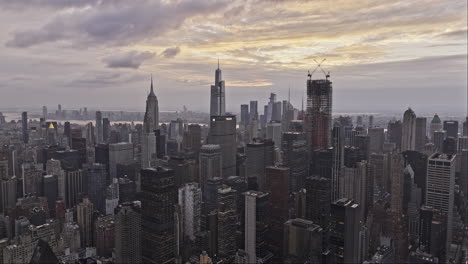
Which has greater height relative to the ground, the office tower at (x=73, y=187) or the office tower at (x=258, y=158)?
the office tower at (x=258, y=158)

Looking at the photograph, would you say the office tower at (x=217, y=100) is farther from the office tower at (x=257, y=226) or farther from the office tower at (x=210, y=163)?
the office tower at (x=257, y=226)

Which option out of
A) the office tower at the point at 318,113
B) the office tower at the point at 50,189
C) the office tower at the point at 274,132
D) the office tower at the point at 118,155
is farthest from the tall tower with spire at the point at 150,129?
the office tower at the point at 318,113

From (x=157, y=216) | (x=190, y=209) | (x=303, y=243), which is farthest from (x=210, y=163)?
(x=303, y=243)

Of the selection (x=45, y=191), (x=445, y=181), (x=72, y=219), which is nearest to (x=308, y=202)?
(x=445, y=181)

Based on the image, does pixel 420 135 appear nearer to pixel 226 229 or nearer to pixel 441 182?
pixel 441 182

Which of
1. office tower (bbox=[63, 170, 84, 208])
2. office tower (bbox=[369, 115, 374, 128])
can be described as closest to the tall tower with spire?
office tower (bbox=[63, 170, 84, 208])

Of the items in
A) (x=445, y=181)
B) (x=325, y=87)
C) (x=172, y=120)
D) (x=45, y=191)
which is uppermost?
(x=325, y=87)

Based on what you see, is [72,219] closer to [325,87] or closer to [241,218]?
[241,218]
